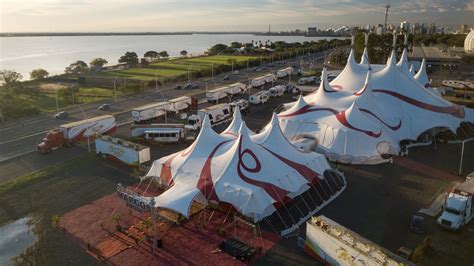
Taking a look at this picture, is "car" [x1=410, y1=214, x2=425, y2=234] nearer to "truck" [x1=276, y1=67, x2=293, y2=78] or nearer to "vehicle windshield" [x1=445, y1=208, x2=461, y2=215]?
"vehicle windshield" [x1=445, y1=208, x2=461, y2=215]

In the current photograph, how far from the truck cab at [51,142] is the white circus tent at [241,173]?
39.7 ft

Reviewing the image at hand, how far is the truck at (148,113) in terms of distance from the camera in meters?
35.3

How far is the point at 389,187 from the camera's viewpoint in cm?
2192

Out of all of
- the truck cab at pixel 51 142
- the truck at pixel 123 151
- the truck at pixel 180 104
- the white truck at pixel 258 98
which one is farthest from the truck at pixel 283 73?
the truck at pixel 123 151

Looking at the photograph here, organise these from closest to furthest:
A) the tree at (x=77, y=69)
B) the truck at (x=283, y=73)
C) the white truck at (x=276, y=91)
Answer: the white truck at (x=276, y=91), the truck at (x=283, y=73), the tree at (x=77, y=69)

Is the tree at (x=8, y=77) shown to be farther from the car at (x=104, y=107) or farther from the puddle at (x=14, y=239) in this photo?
the puddle at (x=14, y=239)

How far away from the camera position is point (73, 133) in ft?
97.2

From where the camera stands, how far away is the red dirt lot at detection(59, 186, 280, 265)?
15.4 metres

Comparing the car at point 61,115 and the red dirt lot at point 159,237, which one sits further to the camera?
the car at point 61,115

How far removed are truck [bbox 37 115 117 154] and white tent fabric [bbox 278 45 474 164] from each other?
49.4 ft

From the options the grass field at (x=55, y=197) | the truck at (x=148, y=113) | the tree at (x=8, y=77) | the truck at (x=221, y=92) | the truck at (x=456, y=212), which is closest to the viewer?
the grass field at (x=55, y=197)

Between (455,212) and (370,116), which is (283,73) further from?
(455,212)

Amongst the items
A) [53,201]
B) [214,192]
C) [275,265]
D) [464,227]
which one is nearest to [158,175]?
[214,192]

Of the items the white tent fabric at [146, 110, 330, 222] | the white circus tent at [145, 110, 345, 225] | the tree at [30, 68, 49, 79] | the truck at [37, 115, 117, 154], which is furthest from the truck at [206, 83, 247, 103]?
the tree at [30, 68, 49, 79]
